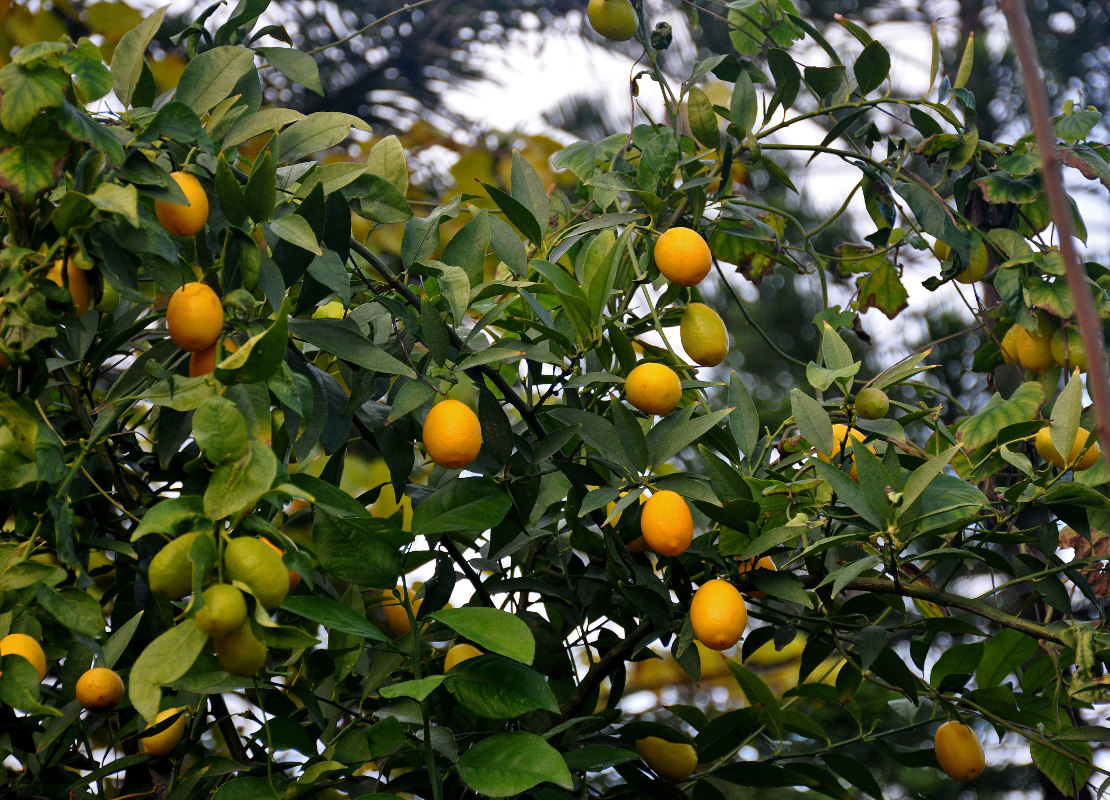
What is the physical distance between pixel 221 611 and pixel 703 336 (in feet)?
1.45

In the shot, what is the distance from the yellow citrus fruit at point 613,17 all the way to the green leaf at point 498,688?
0.69 metres

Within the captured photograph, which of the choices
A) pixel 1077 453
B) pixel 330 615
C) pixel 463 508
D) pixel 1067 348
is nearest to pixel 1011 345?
pixel 1067 348

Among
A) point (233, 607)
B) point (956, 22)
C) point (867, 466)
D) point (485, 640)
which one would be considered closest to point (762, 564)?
point (867, 466)

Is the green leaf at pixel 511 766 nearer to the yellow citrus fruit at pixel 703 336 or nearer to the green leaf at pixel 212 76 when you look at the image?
the yellow citrus fruit at pixel 703 336

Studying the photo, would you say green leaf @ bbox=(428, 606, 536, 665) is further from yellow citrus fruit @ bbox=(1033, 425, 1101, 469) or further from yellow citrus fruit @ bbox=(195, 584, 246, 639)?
yellow citrus fruit @ bbox=(1033, 425, 1101, 469)

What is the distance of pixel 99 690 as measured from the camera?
0.61 meters

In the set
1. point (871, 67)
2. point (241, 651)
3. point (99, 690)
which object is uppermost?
point (871, 67)

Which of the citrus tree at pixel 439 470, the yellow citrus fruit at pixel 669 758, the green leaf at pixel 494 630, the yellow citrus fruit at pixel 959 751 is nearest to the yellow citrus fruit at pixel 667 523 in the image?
the citrus tree at pixel 439 470

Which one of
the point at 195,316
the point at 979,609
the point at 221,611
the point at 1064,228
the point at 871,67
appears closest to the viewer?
the point at 1064,228

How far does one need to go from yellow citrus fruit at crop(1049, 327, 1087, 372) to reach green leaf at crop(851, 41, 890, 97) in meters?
0.28

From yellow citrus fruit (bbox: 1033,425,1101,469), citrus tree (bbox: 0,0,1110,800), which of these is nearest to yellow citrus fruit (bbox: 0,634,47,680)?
citrus tree (bbox: 0,0,1110,800)

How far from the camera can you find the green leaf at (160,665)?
0.41 metres

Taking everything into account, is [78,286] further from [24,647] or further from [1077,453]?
[1077,453]

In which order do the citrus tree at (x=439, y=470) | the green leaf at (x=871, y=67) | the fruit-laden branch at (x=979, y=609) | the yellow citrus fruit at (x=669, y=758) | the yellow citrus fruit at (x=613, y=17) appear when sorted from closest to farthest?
the citrus tree at (x=439, y=470)
the fruit-laden branch at (x=979, y=609)
the yellow citrus fruit at (x=669, y=758)
the green leaf at (x=871, y=67)
the yellow citrus fruit at (x=613, y=17)
